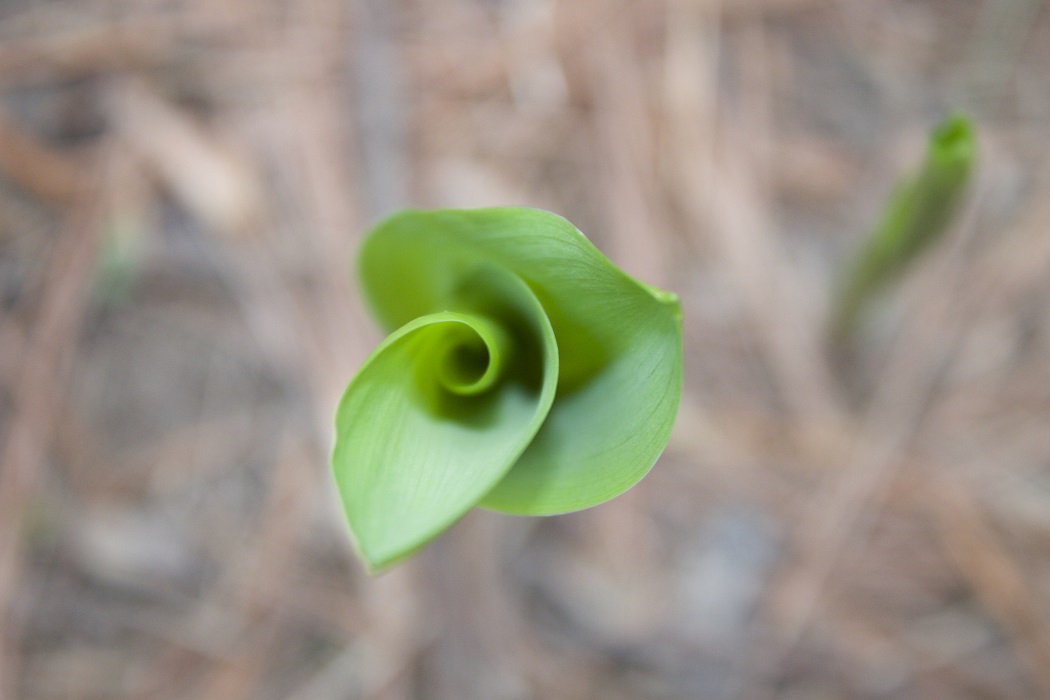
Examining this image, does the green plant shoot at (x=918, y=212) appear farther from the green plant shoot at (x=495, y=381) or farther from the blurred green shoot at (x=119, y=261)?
the blurred green shoot at (x=119, y=261)

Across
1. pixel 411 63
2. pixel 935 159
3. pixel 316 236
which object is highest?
pixel 411 63

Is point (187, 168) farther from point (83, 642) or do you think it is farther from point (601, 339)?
point (601, 339)

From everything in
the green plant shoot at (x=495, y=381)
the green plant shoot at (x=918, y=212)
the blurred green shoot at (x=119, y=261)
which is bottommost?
the green plant shoot at (x=495, y=381)

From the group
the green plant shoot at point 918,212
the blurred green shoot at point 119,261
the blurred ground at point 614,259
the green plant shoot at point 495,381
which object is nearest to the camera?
the green plant shoot at point 495,381

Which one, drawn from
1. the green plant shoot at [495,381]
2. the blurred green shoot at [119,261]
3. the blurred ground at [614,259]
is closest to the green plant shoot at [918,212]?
→ the blurred ground at [614,259]

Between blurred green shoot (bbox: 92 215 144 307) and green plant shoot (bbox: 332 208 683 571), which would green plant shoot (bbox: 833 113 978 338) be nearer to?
green plant shoot (bbox: 332 208 683 571)

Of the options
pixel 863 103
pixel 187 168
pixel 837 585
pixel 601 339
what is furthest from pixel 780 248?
pixel 187 168

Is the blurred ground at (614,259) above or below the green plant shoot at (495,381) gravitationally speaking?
above

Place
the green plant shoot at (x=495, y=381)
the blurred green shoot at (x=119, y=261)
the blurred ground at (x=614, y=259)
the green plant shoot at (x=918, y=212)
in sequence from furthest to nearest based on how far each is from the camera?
1. the blurred green shoot at (x=119, y=261)
2. the blurred ground at (x=614, y=259)
3. the green plant shoot at (x=918, y=212)
4. the green plant shoot at (x=495, y=381)
